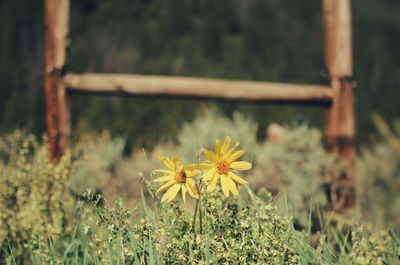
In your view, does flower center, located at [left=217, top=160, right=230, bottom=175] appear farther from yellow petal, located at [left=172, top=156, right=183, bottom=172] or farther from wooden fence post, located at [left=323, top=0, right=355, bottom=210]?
wooden fence post, located at [left=323, top=0, right=355, bottom=210]

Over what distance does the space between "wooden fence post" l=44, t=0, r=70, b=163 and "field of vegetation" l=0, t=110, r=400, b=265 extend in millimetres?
447

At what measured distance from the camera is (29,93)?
6922 mm

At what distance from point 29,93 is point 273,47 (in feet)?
9.27

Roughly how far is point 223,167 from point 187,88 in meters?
2.91

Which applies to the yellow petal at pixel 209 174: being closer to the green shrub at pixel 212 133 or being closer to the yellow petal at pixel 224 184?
the yellow petal at pixel 224 184

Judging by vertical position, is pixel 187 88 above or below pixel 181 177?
above

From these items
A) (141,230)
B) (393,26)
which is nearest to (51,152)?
(141,230)

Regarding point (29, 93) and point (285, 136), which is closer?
point (285, 136)

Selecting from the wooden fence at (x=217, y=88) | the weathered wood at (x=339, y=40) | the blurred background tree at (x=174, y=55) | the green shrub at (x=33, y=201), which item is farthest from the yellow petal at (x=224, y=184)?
the blurred background tree at (x=174, y=55)

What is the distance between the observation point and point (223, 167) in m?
2.16

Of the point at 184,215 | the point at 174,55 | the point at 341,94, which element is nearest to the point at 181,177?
the point at 184,215

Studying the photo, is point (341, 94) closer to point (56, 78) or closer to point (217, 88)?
point (217, 88)

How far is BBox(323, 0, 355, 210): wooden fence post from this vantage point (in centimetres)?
518

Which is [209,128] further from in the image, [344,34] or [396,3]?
[396,3]
